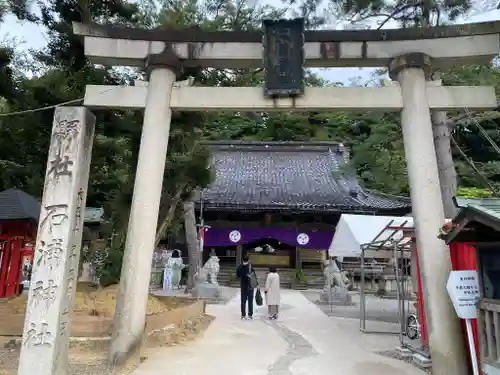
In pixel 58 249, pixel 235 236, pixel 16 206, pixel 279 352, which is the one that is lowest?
pixel 279 352

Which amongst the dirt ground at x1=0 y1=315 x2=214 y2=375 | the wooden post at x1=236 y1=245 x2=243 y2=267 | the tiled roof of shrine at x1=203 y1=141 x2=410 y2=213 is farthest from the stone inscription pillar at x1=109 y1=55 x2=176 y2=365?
the wooden post at x1=236 y1=245 x2=243 y2=267

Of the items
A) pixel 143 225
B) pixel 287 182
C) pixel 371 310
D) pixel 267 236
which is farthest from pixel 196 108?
pixel 287 182

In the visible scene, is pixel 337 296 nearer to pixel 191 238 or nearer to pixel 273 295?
pixel 273 295

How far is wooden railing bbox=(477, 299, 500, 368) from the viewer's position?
4020mm

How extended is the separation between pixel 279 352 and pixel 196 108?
13.7 feet

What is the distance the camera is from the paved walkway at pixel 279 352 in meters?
5.81

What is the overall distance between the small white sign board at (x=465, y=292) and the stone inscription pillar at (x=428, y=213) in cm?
81

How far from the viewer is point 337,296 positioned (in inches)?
605

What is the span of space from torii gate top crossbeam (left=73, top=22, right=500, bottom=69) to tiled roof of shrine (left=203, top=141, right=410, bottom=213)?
11498 millimetres

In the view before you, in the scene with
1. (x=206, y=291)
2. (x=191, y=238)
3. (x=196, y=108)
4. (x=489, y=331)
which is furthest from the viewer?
(x=206, y=291)

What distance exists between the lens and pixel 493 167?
1426cm

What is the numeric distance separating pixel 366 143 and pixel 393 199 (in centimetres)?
1212

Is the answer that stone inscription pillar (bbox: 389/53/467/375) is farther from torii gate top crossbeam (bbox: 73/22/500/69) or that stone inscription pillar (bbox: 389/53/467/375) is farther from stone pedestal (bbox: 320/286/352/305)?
stone pedestal (bbox: 320/286/352/305)

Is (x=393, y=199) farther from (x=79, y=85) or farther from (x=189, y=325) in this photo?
(x=79, y=85)
